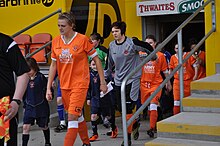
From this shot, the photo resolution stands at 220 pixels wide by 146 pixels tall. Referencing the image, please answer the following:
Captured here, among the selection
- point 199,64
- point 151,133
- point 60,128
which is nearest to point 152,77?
point 199,64

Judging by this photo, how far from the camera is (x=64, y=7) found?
10250mm

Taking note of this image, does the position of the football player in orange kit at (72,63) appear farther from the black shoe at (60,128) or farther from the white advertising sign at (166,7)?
the white advertising sign at (166,7)

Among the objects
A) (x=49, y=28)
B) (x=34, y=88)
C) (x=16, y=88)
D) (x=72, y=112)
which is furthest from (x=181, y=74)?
(x=49, y=28)

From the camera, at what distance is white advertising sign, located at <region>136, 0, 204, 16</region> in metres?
10.3

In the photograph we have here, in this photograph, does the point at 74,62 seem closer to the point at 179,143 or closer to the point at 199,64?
the point at 179,143

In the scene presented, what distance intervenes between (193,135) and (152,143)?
49 centimetres

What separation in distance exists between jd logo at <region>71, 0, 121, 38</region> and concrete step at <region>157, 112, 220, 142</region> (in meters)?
4.14

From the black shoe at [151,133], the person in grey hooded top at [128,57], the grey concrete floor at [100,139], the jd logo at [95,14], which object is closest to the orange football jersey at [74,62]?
the person in grey hooded top at [128,57]

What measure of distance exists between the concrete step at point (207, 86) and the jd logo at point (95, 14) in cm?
361

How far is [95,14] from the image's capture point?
416 inches

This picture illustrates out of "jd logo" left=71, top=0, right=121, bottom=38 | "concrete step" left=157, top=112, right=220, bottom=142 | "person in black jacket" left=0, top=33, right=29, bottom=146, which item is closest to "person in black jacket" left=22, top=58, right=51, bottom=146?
"concrete step" left=157, top=112, right=220, bottom=142

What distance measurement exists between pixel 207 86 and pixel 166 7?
383 centimetres

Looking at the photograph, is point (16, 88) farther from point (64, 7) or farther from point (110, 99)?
point (64, 7)

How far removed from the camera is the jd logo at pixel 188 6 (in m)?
10.3
